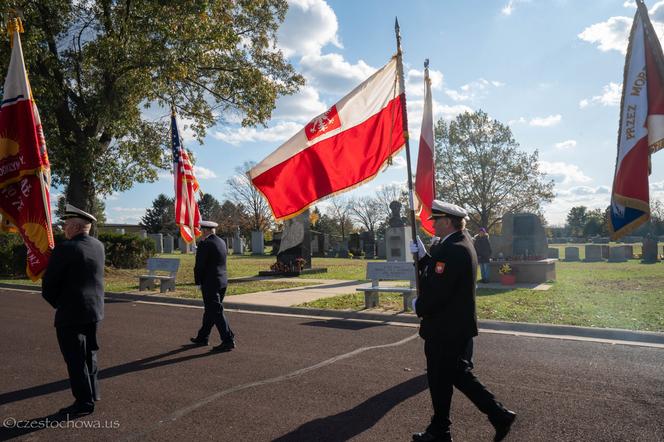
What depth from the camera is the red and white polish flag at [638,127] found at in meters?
5.31

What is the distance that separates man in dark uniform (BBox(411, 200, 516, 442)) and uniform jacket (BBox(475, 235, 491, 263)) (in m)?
11.9

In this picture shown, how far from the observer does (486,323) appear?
330 inches

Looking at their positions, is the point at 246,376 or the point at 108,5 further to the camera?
the point at 108,5

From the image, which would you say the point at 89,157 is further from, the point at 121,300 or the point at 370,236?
the point at 370,236

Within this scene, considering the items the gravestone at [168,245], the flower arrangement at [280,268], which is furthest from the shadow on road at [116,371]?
the gravestone at [168,245]

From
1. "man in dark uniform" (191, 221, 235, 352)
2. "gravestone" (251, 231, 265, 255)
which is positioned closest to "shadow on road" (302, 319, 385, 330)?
"man in dark uniform" (191, 221, 235, 352)

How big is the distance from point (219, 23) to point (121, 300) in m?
10.6

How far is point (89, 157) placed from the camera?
60.0ft

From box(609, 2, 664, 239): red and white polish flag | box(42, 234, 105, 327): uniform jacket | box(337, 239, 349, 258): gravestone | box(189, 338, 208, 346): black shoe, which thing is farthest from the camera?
box(337, 239, 349, 258): gravestone

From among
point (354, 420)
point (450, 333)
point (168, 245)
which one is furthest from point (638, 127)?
point (168, 245)

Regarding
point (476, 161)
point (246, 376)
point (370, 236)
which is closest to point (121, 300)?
point (246, 376)

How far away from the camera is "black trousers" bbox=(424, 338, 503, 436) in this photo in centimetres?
376

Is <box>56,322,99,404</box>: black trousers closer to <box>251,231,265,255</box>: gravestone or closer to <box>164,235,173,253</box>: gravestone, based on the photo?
<box>251,231,265,255</box>: gravestone

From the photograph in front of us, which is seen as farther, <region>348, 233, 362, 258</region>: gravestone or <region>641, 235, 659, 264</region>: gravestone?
<region>348, 233, 362, 258</region>: gravestone
